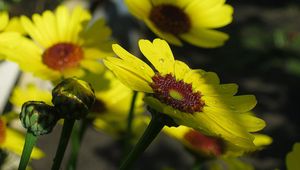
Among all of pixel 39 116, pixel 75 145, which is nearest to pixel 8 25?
pixel 75 145

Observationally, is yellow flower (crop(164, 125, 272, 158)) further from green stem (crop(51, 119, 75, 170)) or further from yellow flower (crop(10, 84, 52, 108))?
green stem (crop(51, 119, 75, 170))

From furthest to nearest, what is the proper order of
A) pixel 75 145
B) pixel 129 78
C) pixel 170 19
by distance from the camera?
pixel 170 19
pixel 75 145
pixel 129 78

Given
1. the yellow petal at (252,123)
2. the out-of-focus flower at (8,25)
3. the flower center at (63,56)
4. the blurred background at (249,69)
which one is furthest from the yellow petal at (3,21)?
the blurred background at (249,69)

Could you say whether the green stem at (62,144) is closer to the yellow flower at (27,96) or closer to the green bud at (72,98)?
the green bud at (72,98)

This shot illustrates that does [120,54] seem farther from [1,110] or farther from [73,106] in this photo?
[1,110]

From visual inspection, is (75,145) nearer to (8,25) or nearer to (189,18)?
(8,25)
